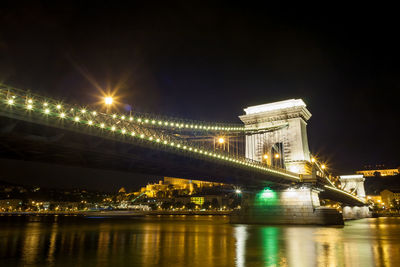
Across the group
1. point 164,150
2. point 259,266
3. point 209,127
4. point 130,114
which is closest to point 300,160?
point 209,127

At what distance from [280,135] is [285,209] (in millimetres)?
10761

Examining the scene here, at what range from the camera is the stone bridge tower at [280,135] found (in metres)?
45.5

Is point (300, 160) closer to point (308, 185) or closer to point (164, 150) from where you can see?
point (308, 185)

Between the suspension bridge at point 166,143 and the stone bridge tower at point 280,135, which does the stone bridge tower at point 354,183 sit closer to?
the suspension bridge at point 166,143

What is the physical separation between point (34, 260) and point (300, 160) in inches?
1482

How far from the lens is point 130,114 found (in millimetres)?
24406

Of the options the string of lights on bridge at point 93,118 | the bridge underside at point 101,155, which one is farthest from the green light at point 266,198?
the string of lights on bridge at point 93,118

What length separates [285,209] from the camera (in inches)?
1668

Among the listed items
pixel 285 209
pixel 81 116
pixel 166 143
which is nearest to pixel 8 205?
pixel 285 209

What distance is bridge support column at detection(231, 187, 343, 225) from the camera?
40.1 metres

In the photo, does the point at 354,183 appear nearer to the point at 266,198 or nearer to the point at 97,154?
the point at 266,198

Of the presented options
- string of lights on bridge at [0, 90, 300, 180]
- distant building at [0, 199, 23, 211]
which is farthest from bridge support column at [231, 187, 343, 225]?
distant building at [0, 199, 23, 211]

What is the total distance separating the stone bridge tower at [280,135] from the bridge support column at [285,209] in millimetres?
4006

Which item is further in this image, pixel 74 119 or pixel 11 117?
pixel 74 119
